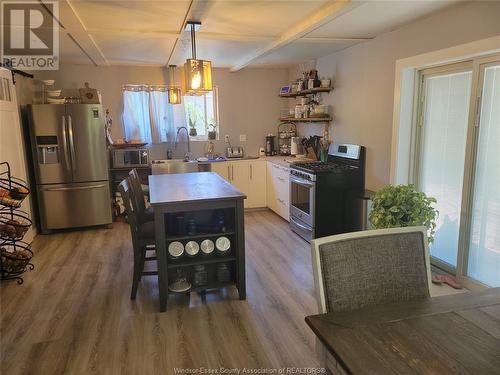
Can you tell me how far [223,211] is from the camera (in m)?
2.95

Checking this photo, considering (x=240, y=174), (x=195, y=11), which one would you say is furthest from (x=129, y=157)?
(x=195, y=11)

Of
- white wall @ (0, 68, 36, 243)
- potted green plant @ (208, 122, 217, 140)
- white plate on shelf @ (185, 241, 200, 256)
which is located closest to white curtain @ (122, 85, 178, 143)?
potted green plant @ (208, 122, 217, 140)

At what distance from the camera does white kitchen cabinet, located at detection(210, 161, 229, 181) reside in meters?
5.39

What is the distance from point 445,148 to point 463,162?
0.24 metres

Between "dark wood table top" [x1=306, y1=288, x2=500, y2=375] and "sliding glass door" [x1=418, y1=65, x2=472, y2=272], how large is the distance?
2013 millimetres

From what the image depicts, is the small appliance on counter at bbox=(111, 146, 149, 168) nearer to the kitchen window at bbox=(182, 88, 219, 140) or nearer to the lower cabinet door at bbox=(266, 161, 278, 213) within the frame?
the kitchen window at bbox=(182, 88, 219, 140)

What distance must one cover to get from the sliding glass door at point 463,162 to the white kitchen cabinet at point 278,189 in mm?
1757

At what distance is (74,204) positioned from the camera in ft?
15.4

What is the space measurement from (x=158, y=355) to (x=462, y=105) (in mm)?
2954

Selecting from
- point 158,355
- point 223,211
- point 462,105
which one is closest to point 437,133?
point 462,105

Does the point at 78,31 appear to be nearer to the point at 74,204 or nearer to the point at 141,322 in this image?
the point at 74,204

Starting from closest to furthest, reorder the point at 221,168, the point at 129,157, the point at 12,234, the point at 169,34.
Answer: the point at 12,234
the point at 169,34
the point at 129,157
the point at 221,168

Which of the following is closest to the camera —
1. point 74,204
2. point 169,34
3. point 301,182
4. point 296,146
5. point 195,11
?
point 195,11

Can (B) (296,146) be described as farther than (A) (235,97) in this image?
No
